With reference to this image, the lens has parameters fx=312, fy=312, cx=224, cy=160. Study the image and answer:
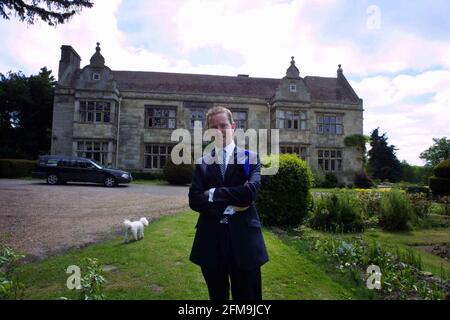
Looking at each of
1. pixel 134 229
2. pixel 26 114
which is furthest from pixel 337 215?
pixel 26 114

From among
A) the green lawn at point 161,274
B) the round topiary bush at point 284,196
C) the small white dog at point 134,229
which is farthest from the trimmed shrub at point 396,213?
the small white dog at point 134,229

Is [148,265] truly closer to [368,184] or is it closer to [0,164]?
[0,164]

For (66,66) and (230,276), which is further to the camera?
(66,66)

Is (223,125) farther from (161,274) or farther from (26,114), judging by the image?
(26,114)

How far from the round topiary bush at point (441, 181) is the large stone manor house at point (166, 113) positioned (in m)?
9.18

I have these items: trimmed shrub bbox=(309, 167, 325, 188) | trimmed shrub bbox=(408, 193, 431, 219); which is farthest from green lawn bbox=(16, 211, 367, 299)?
trimmed shrub bbox=(309, 167, 325, 188)

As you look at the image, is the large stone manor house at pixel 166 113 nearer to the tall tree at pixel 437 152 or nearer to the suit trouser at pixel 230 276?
the suit trouser at pixel 230 276

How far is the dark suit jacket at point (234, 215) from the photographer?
90.4 inches

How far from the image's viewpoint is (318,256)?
201 inches

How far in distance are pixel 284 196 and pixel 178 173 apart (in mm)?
12901

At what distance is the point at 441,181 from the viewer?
1625cm

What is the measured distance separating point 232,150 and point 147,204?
27.5 feet
